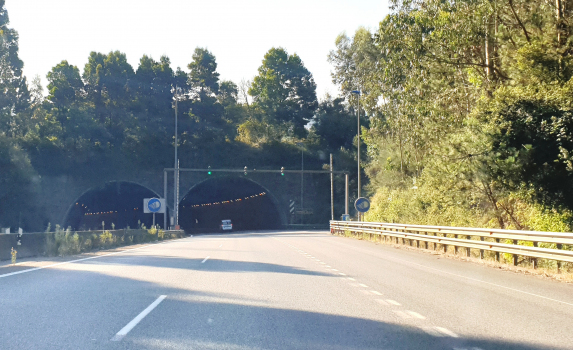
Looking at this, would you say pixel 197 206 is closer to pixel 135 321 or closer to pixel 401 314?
pixel 401 314

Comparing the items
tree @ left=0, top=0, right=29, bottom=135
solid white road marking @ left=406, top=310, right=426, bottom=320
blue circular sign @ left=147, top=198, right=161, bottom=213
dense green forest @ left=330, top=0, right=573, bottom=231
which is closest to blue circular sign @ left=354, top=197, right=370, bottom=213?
dense green forest @ left=330, top=0, right=573, bottom=231

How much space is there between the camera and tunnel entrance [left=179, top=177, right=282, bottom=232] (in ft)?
218

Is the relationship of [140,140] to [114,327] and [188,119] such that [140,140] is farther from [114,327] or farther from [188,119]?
[114,327]

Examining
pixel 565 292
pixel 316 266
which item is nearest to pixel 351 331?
pixel 565 292

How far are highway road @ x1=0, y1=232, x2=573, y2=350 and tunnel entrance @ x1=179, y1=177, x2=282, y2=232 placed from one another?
5169 cm

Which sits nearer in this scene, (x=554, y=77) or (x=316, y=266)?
(x=316, y=266)

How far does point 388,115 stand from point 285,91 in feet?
155

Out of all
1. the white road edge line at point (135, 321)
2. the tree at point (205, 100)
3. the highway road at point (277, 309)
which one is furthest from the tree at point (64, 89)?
the white road edge line at point (135, 321)

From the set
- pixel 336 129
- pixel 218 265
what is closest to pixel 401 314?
pixel 218 265

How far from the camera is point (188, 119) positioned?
6844 cm

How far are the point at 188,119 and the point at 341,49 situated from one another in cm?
2065

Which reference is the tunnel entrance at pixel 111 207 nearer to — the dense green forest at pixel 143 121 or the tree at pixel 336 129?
the dense green forest at pixel 143 121

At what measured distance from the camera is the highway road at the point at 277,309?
6172mm

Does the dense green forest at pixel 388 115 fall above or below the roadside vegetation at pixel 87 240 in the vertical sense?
above
